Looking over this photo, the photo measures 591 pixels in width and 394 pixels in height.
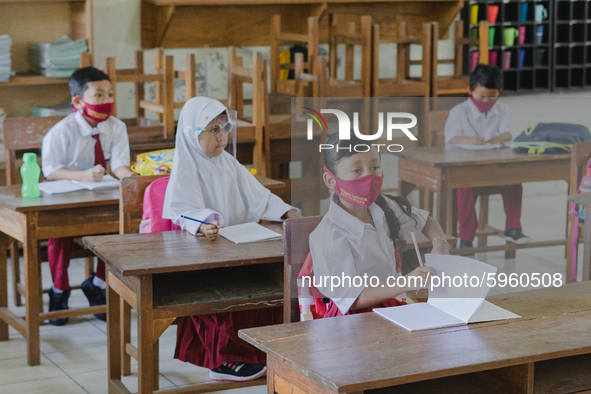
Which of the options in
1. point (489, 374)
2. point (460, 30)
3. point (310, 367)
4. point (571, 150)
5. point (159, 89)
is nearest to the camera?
point (310, 367)

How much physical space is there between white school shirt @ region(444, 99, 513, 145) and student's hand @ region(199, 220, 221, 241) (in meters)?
0.95

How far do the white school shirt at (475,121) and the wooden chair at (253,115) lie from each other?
2493mm

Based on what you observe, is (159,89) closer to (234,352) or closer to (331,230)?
(234,352)

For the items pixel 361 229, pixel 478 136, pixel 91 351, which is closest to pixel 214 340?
pixel 91 351

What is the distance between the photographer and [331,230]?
5.95 feet

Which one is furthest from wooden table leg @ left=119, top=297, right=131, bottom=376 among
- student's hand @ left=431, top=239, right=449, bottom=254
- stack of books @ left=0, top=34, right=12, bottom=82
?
stack of books @ left=0, top=34, right=12, bottom=82

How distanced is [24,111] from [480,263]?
12.8 ft

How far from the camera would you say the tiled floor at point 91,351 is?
1986 mm

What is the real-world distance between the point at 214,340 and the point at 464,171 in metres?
1.14

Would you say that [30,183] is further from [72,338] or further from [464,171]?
[464,171]

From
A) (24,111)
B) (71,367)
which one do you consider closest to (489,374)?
(71,367)

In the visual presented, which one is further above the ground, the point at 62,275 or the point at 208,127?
the point at 208,127

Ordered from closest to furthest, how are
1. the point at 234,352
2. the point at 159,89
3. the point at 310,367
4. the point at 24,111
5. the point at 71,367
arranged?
the point at 310,367, the point at 234,352, the point at 71,367, the point at 159,89, the point at 24,111

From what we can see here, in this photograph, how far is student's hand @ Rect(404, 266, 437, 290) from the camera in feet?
5.84
